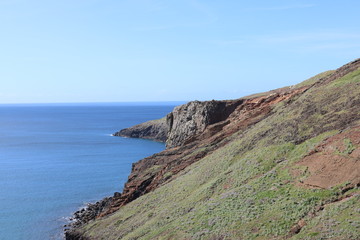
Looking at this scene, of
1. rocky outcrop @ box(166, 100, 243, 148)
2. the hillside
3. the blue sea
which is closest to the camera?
the hillside

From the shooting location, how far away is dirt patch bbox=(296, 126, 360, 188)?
25.6 m

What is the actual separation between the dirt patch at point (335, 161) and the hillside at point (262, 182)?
3.0 inches

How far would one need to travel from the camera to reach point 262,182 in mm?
30328

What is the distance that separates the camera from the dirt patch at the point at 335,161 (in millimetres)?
25609

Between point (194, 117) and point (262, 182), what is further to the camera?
point (194, 117)

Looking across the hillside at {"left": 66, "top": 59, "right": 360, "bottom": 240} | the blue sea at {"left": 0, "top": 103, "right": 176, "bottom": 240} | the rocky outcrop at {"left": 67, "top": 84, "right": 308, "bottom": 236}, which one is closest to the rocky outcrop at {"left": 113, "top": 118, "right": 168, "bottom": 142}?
the blue sea at {"left": 0, "top": 103, "right": 176, "bottom": 240}

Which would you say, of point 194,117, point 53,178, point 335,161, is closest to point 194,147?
point 194,117

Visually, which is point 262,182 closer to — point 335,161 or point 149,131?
point 335,161

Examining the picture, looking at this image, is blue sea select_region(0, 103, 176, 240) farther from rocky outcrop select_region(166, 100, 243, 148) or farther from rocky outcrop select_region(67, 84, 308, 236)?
rocky outcrop select_region(166, 100, 243, 148)

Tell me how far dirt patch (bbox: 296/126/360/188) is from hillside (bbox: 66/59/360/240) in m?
0.08

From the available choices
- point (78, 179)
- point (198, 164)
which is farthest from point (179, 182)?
point (78, 179)

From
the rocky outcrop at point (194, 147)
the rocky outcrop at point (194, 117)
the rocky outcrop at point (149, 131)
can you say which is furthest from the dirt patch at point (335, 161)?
the rocky outcrop at point (149, 131)

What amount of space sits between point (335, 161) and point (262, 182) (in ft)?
18.8

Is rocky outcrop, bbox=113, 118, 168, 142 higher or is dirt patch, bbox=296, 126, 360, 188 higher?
dirt patch, bbox=296, 126, 360, 188
